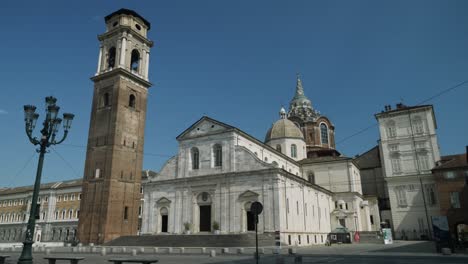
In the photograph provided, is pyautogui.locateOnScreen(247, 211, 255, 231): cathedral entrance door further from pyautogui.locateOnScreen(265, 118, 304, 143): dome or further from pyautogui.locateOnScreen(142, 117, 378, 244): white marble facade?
pyautogui.locateOnScreen(265, 118, 304, 143): dome

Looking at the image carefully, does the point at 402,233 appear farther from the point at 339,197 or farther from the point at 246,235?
the point at 246,235

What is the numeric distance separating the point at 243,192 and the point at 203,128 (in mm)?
8833

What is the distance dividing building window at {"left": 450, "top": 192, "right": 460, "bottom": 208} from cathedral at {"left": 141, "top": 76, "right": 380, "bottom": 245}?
10.3m

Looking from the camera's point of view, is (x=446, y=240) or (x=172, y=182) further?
(x=172, y=182)

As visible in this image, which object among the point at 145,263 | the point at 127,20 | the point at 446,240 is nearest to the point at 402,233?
the point at 446,240

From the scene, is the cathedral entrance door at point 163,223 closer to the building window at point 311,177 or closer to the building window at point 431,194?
the building window at point 311,177

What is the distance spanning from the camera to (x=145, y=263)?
12.7 m

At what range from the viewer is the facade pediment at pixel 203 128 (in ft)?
120

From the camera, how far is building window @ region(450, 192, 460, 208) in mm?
36312

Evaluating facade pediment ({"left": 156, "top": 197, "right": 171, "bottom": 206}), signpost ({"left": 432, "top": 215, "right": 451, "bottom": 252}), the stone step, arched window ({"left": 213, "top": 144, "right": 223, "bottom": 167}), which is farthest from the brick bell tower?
signpost ({"left": 432, "top": 215, "right": 451, "bottom": 252})

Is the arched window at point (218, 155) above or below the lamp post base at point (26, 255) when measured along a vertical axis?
above

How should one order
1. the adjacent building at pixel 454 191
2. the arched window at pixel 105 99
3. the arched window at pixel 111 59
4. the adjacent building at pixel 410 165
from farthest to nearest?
the arched window at pixel 111 59 → the arched window at pixel 105 99 → the adjacent building at pixel 410 165 → the adjacent building at pixel 454 191

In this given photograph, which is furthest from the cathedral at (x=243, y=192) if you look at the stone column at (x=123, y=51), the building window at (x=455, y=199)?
the stone column at (x=123, y=51)

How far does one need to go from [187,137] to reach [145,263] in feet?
85.3
